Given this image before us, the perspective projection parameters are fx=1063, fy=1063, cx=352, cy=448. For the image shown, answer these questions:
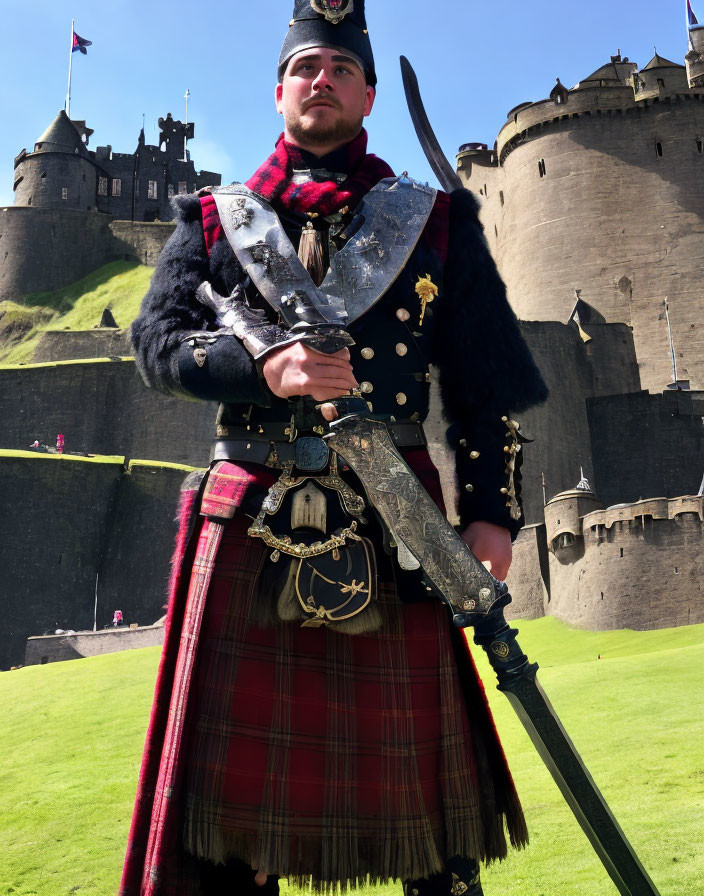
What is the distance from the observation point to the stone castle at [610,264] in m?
35.1

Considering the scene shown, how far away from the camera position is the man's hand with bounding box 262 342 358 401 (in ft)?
8.38

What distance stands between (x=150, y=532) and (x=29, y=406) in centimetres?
915

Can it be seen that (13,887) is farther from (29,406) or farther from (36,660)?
(29,406)

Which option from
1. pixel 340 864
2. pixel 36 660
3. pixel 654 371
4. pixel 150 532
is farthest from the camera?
pixel 654 371

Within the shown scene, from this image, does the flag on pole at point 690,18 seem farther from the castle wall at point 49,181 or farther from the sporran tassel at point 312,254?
the sporran tassel at point 312,254

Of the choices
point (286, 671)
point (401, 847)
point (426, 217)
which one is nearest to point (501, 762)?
point (401, 847)

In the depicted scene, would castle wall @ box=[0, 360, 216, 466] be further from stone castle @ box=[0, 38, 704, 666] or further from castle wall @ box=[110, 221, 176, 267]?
castle wall @ box=[110, 221, 176, 267]

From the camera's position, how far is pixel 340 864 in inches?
98.6

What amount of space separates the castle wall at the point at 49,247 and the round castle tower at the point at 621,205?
21.4m

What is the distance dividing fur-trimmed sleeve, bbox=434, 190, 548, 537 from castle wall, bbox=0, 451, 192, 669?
89.0ft

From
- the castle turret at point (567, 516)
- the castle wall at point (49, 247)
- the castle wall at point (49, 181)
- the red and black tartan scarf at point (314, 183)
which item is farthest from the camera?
the castle wall at point (49, 181)

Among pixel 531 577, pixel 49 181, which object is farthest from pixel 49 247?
pixel 531 577

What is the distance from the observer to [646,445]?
35.2m

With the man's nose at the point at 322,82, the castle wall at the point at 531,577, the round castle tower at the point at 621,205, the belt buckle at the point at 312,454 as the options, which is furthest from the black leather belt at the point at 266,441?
the round castle tower at the point at 621,205
